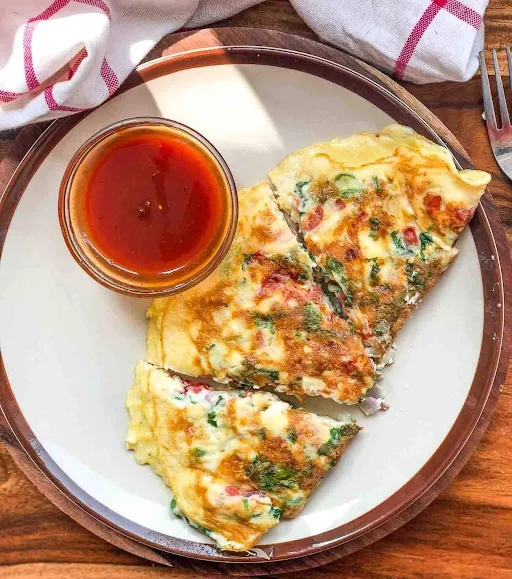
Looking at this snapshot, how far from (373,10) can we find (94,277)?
7.56 ft

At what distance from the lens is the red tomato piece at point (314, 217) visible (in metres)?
3.91

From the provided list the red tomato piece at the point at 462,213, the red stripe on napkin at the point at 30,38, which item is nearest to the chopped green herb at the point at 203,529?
the red tomato piece at the point at 462,213

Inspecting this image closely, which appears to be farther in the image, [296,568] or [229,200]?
[296,568]

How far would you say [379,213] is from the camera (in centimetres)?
388

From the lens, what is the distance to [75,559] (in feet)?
14.3

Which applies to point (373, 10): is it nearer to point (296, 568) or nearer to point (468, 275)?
point (468, 275)

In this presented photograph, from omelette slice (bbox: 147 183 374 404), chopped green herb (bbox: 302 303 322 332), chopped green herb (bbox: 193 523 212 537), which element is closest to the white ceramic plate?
chopped green herb (bbox: 193 523 212 537)

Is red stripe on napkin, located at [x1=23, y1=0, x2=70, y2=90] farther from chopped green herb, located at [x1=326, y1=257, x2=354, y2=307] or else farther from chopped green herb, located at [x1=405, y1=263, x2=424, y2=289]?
chopped green herb, located at [x1=405, y1=263, x2=424, y2=289]

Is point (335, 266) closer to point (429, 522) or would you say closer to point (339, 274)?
point (339, 274)

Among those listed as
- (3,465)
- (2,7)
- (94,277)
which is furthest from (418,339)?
(2,7)

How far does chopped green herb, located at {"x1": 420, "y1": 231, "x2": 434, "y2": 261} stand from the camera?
3.95m

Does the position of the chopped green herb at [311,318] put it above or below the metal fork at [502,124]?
below

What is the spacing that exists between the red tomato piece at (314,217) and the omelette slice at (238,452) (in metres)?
1.02

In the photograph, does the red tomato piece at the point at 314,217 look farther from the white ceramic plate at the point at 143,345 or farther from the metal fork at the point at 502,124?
the metal fork at the point at 502,124
